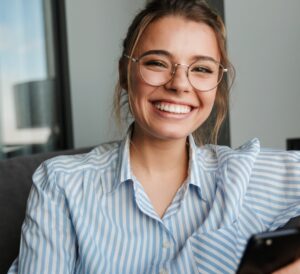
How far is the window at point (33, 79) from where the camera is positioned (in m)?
2.44

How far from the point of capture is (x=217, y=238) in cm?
110

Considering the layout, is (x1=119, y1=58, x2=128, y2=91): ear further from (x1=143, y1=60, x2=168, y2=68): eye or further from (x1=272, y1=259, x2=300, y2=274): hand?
(x1=272, y1=259, x2=300, y2=274): hand

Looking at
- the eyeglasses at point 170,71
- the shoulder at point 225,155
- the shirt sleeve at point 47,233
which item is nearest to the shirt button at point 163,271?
the shirt sleeve at point 47,233

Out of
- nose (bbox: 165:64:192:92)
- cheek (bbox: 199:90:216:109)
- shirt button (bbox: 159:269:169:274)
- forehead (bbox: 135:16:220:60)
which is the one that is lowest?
shirt button (bbox: 159:269:169:274)

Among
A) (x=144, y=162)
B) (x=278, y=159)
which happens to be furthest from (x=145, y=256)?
(x=278, y=159)

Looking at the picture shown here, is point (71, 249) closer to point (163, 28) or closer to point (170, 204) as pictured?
point (170, 204)

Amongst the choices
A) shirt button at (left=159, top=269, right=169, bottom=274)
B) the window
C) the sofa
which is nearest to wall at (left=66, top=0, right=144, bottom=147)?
the window

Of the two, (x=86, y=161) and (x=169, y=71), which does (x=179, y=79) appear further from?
(x=86, y=161)

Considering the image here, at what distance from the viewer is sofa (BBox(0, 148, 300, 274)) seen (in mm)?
1362

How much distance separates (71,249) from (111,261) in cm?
10

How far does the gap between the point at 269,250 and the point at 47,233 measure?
1.81 ft

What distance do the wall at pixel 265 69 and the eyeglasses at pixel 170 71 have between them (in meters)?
1.44

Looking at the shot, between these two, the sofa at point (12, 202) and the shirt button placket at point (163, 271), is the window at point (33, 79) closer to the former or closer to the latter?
the sofa at point (12, 202)

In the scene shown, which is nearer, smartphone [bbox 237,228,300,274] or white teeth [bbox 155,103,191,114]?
smartphone [bbox 237,228,300,274]
